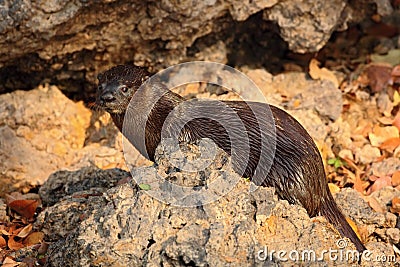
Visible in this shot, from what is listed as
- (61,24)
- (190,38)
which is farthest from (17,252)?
(190,38)

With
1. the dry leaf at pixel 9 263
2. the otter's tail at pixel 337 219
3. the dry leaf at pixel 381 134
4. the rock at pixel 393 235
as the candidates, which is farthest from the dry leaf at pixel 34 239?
the dry leaf at pixel 381 134

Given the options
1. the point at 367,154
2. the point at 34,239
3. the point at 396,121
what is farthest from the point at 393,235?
the point at 34,239

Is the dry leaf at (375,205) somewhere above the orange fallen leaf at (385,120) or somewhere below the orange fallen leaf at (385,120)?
below

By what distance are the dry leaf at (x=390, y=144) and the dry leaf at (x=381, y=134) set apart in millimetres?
39

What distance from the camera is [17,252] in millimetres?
4488

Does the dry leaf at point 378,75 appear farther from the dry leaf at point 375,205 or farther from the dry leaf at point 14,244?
the dry leaf at point 14,244

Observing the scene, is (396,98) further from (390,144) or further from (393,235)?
(393,235)

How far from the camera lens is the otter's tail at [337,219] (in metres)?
4.52

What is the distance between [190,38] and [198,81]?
0.41m

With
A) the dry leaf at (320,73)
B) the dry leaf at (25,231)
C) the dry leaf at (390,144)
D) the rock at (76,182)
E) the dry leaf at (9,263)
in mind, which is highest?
the dry leaf at (320,73)

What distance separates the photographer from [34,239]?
15.3 feet

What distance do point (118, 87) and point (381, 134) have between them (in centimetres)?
247

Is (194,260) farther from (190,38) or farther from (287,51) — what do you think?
(287,51)

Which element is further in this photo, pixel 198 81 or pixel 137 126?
pixel 198 81
